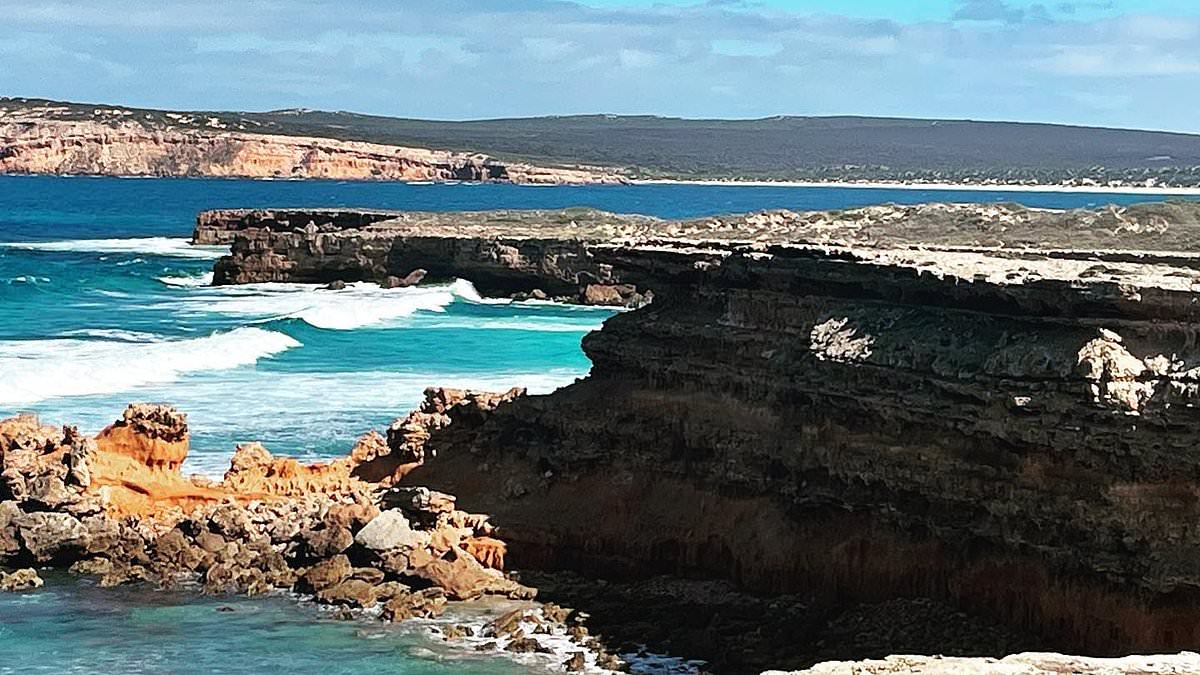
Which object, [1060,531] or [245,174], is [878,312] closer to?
[1060,531]

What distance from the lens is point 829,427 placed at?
18547 millimetres

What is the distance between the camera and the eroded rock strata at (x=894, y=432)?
15.5 meters

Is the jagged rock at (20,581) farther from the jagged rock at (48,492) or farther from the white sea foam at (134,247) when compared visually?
the white sea foam at (134,247)

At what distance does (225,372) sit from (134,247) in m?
52.3

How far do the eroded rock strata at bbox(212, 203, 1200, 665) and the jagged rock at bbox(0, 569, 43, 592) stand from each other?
5128mm

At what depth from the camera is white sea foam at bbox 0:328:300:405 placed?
114 feet

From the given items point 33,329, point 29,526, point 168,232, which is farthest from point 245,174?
point 29,526

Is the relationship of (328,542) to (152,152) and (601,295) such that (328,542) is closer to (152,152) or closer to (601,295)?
(601,295)

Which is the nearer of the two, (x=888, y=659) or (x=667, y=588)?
(x=888, y=659)

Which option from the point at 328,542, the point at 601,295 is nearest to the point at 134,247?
the point at 601,295

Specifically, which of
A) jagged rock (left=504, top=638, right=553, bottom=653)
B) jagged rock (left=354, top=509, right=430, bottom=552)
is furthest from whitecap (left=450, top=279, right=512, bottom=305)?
jagged rock (left=504, top=638, right=553, bottom=653)

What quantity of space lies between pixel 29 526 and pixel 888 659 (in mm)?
13452

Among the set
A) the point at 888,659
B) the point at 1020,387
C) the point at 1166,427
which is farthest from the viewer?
the point at 1020,387

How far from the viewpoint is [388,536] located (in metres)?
20.8
